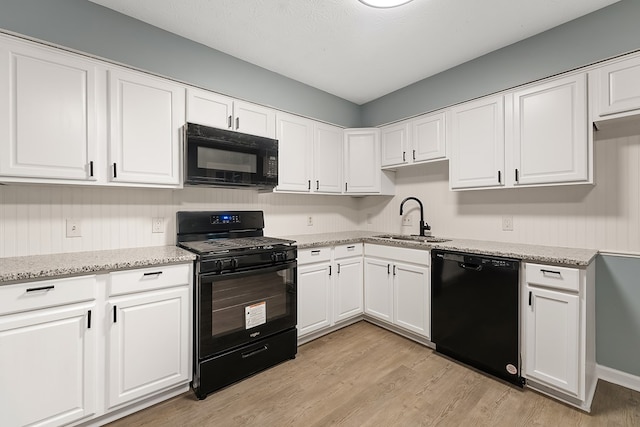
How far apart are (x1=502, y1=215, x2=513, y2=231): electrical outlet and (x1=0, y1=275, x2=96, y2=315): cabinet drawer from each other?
10.5ft

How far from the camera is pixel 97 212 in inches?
81.4

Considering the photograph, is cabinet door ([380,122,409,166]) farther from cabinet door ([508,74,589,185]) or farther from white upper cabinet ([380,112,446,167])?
cabinet door ([508,74,589,185])

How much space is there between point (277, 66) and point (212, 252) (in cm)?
205

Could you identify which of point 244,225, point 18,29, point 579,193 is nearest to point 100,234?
point 244,225

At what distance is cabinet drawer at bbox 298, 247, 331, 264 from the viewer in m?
2.60

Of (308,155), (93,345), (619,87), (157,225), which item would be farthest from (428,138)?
(93,345)

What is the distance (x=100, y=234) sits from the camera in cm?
207

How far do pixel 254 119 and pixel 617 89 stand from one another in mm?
2696

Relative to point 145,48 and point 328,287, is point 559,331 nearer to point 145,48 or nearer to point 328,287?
point 328,287

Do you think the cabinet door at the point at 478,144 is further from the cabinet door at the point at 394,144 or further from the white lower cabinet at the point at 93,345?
the white lower cabinet at the point at 93,345

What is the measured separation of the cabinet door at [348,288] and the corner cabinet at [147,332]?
146 centimetres

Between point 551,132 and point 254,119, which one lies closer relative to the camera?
point 551,132

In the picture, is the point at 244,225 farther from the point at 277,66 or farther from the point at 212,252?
the point at 277,66

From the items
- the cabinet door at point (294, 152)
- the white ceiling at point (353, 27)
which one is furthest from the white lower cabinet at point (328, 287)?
the white ceiling at point (353, 27)
